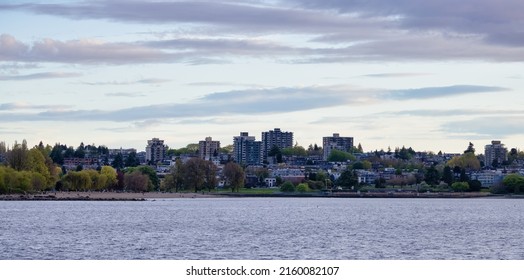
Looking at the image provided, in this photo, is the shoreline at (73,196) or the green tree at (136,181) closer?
the shoreline at (73,196)

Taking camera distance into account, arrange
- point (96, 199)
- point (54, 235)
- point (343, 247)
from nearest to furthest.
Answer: point (343, 247) → point (54, 235) → point (96, 199)

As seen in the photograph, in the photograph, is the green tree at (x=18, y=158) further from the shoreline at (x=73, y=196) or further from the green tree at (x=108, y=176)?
the green tree at (x=108, y=176)

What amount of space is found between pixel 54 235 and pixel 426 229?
2623 cm

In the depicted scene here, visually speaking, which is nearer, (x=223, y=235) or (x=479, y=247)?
(x=479, y=247)

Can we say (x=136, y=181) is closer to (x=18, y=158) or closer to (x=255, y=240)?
(x=18, y=158)

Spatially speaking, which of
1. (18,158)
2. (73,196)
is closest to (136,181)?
(73,196)

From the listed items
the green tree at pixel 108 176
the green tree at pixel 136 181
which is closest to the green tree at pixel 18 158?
the green tree at pixel 108 176

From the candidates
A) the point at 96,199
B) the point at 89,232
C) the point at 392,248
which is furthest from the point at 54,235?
the point at 96,199

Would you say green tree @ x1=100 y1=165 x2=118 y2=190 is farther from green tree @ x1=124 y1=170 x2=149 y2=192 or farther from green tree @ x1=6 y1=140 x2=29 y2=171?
green tree @ x1=6 y1=140 x2=29 y2=171

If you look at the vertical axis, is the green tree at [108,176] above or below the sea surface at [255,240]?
above

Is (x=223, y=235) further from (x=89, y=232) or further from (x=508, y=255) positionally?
(x=508, y=255)

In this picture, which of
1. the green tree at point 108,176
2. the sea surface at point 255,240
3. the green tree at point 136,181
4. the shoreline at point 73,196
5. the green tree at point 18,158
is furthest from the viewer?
the green tree at point 136,181

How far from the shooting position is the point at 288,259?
53594 mm

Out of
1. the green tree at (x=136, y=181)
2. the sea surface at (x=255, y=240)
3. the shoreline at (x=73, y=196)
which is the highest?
the green tree at (x=136, y=181)
